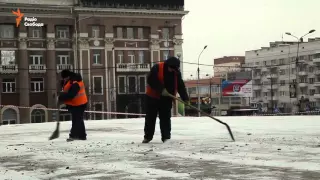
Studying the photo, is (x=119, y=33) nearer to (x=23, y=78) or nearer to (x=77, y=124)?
(x=23, y=78)

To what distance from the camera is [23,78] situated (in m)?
60.1

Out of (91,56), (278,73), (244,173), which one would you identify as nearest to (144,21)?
(91,56)

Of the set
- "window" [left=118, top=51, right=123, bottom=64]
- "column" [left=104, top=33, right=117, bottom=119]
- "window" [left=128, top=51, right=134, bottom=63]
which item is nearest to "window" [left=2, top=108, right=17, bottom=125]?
"column" [left=104, top=33, right=117, bottom=119]

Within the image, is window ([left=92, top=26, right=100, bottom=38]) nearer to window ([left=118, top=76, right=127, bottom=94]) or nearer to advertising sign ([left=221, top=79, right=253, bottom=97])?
window ([left=118, top=76, right=127, bottom=94])

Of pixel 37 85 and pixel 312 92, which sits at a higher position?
pixel 37 85

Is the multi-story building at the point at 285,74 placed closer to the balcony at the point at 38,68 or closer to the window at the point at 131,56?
the window at the point at 131,56

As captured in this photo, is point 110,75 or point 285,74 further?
point 285,74

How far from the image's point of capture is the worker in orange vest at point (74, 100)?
418 inches

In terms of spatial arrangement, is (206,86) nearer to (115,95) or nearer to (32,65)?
(115,95)

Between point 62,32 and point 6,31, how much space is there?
6.60 metres

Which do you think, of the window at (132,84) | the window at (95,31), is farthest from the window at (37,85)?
the window at (132,84)

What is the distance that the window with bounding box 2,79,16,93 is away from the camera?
59844 mm

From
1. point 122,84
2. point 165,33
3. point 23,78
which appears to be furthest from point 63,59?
point 165,33

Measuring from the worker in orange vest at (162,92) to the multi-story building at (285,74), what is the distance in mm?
79920
